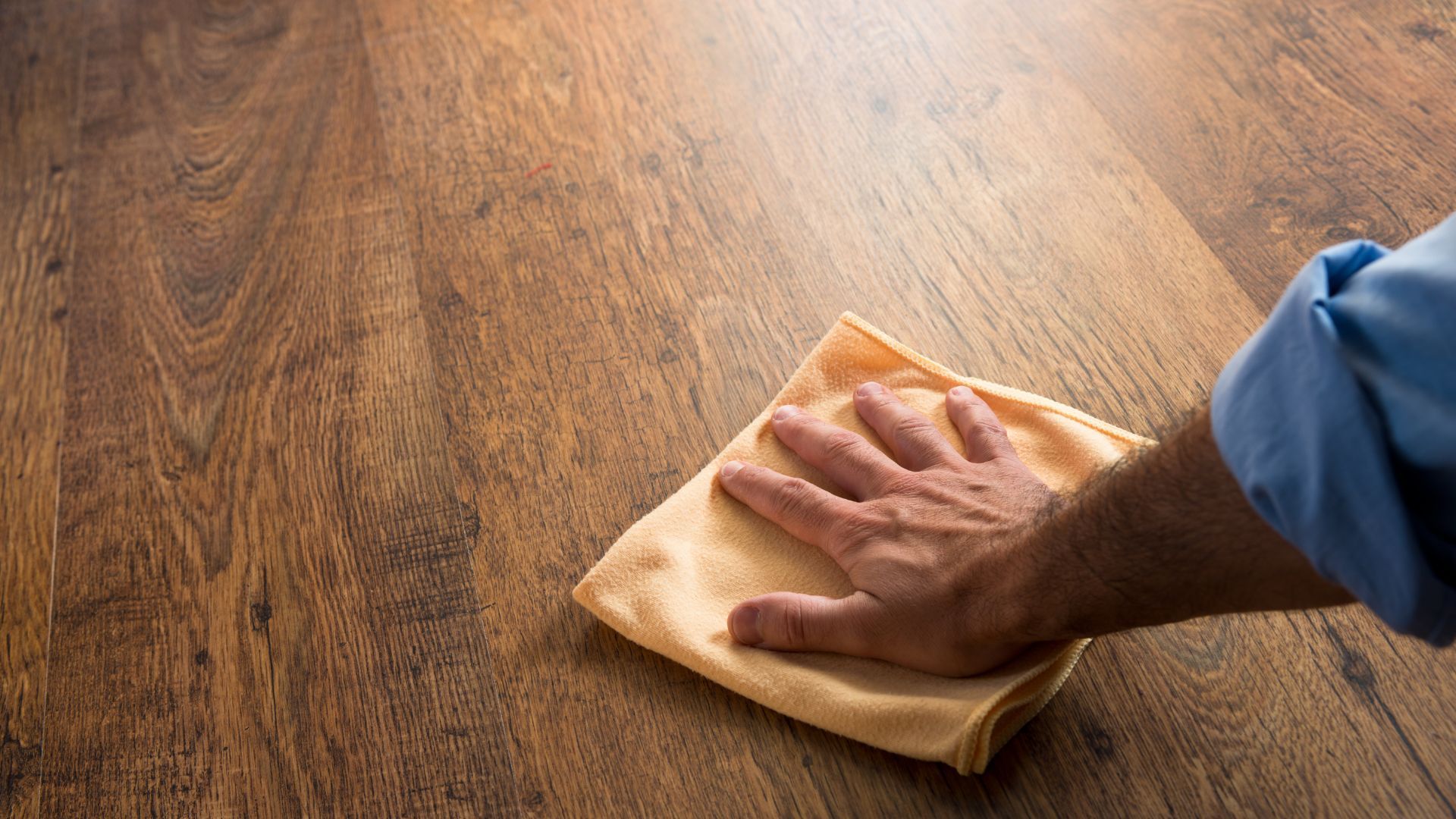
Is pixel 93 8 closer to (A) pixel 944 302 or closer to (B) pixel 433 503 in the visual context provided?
(B) pixel 433 503

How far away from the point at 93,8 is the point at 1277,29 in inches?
62.8

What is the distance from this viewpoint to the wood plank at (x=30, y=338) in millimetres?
860

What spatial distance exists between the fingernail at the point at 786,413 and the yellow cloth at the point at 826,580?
0.04 ft

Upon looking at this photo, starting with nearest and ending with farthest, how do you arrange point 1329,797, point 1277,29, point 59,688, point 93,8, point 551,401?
1. point 1329,797
2. point 59,688
3. point 551,401
4. point 1277,29
5. point 93,8

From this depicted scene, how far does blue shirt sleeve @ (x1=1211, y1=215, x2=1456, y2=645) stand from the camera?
1.50 ft

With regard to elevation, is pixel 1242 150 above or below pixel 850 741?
above

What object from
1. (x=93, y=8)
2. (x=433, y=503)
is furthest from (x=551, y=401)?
(x=93, y=8)

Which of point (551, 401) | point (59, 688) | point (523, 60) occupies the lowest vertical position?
point (59, 688)

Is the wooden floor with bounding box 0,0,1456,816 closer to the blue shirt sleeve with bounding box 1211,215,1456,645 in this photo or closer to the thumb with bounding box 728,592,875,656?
the thumb with bounding box 728,592,875,656

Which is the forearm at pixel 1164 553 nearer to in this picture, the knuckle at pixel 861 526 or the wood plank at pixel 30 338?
the knuckle at pixel 861 526

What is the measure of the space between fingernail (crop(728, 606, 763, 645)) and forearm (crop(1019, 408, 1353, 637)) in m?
0.20

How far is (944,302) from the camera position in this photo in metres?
1.03

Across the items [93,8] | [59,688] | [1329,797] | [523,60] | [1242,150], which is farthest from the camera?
[93,8]

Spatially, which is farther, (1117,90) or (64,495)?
(1117,90)
